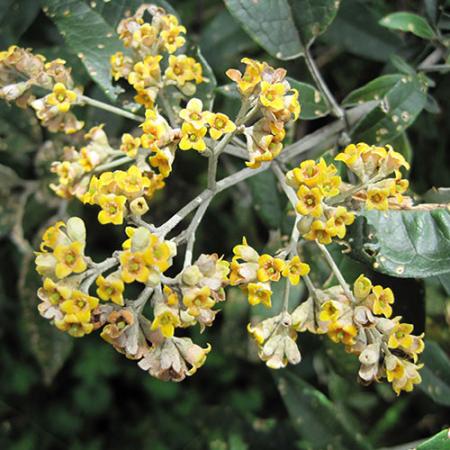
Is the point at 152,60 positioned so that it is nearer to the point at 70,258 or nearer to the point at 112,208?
the point at 112,208

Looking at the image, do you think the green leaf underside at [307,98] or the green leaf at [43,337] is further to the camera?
the green leaf at [43,337]

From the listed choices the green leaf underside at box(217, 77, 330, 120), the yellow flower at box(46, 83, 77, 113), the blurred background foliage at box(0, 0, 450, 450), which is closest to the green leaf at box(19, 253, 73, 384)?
the blurred background foliage at box(0, 0, 450, 450)

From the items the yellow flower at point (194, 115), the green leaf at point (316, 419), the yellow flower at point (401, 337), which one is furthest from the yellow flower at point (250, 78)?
the green leaf at point (316, 419)

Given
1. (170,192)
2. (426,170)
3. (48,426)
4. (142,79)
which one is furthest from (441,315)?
(48,426)

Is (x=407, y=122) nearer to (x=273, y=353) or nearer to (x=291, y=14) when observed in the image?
(x=291, y=14)

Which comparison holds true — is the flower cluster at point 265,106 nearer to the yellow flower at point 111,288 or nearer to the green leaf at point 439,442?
the yellow flower at point 111,288


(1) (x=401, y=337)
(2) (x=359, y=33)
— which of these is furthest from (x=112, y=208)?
(2) (x=359, y=33)

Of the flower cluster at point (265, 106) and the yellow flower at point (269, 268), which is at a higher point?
the flower cluster at point (265, 106)
